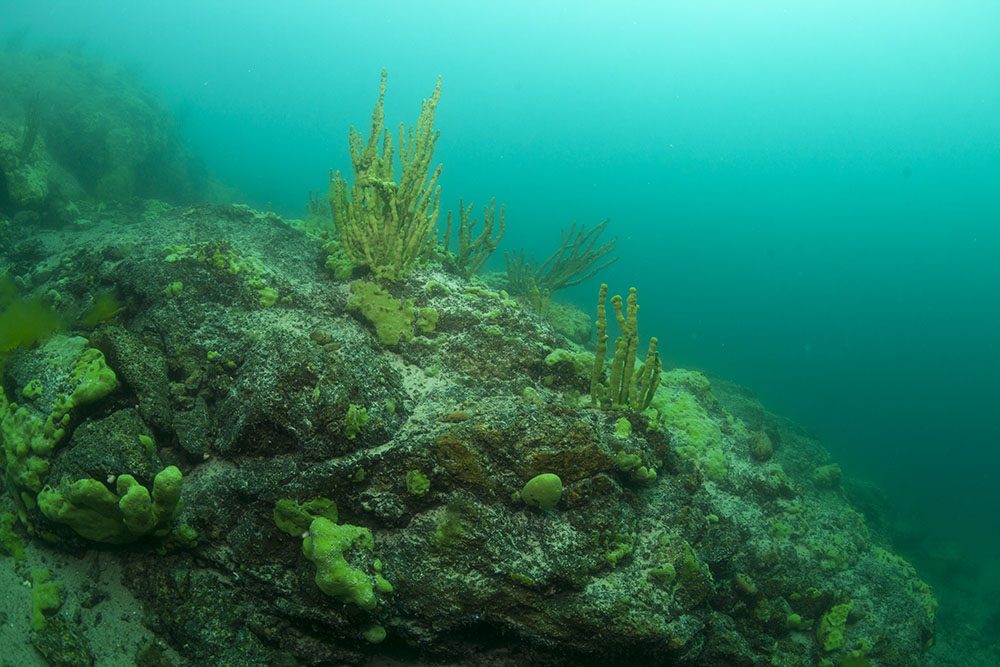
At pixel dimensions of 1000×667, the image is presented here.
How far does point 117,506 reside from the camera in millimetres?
2426

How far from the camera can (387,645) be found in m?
2.62

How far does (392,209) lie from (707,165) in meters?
138

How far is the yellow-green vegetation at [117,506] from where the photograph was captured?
7.56 feet

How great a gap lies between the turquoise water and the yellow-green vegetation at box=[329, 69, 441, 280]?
21964mm

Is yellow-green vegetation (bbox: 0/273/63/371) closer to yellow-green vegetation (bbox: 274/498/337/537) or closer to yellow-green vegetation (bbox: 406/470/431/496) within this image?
yellow-green vegetation (bbox: 274/498/337/537)

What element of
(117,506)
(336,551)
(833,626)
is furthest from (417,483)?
(833,626)

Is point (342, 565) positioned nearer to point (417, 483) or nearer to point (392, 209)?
point (417, 483)

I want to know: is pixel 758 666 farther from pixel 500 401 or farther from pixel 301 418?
pixel 301 418

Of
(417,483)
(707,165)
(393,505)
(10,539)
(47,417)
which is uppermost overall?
(707,165)

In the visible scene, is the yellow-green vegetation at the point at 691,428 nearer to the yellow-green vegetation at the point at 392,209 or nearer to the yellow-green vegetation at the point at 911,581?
the yellow-green vegetation at the point at 911,581

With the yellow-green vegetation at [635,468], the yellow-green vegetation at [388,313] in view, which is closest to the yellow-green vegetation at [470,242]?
the yellow-green vegetation at [388,313]

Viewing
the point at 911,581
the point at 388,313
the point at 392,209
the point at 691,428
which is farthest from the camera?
the point at 911,581

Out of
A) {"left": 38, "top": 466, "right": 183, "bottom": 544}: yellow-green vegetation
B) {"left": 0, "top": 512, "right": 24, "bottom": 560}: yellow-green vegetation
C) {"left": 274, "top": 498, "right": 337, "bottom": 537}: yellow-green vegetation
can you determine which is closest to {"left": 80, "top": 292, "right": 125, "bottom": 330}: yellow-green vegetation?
{"left": 0, "top": 512, "right": 24, "bottom": 560}: yellow-green vegetation

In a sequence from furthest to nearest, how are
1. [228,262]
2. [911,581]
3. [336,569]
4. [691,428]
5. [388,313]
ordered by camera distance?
[911,581]
[691,428]
[228,262]
[388,313]
[336,569]
